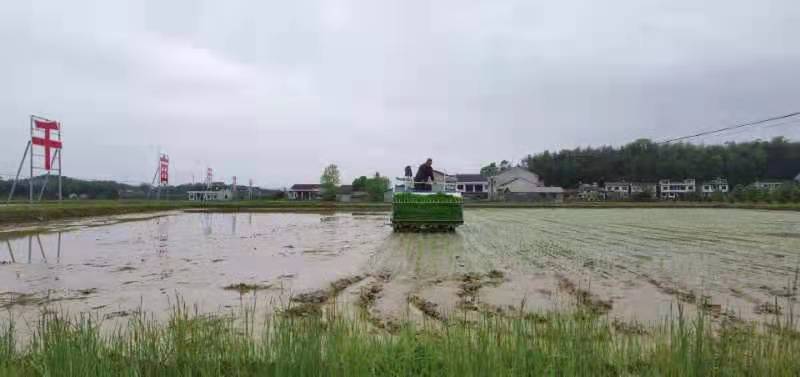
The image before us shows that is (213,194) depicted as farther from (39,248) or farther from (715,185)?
(715,185)

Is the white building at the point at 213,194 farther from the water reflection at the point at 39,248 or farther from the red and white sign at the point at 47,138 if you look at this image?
the water reflection at the point at 39,248

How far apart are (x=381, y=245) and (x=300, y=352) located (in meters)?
9.03

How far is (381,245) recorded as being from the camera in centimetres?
1171

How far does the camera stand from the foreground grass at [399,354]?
2.65 meters

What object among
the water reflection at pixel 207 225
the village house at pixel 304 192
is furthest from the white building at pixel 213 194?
the water reflection at pixel 207 225

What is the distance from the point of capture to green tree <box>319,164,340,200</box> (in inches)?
2685

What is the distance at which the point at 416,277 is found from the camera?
7.06 m

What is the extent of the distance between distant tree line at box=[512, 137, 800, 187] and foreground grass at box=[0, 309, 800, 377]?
107 meters

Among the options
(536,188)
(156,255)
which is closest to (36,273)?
(156,255)

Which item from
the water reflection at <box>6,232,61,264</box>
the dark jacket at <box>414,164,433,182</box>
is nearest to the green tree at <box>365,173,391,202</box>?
the dark jacket at <box>414,164,433,182</box>

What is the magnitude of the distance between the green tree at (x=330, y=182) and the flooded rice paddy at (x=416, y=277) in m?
55.7

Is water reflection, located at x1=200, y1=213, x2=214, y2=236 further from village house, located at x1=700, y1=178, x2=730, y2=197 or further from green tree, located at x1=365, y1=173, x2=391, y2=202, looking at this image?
village house, located at x1=700, y1=178, x2=730, y2=197

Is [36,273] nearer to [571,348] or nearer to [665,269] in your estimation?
[571,348]

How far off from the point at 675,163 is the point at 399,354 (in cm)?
11119
